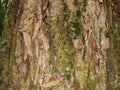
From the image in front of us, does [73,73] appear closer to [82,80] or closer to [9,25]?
[82,80]

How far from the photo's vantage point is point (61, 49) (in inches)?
47.7

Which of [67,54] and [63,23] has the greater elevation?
[63,23]

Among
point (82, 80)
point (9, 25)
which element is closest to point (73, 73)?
point (82, 80)

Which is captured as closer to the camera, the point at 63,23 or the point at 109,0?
the point at 63,23

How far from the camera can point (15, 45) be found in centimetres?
126

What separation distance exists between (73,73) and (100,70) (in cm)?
13

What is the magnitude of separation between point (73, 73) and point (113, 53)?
24cm

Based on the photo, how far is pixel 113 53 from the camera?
1.29 metres

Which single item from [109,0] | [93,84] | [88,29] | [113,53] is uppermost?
[109,0]

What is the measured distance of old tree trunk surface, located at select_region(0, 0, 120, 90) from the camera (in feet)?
3.92

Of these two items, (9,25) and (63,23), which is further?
(9,25)

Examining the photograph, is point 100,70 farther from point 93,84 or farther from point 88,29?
point 88,29

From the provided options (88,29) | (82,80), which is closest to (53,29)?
(88,29)

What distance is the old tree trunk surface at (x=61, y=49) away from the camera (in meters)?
1.20
